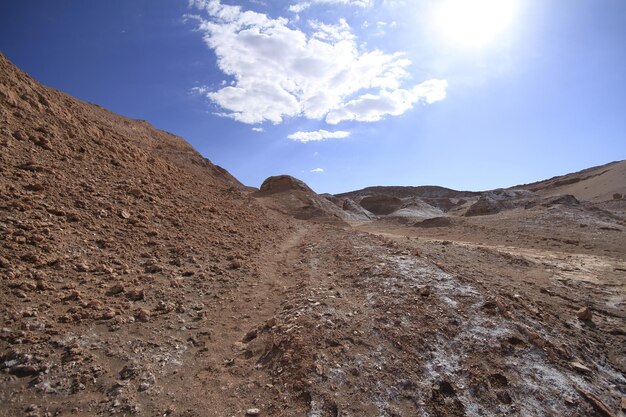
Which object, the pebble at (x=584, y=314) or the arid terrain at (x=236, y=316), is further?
the pebble at (x=584, y=314)

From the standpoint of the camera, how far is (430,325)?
18.8ft

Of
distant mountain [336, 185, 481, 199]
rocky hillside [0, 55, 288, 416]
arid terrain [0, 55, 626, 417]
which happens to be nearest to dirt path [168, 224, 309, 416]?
arid terrain [0, 55, 626, 417]

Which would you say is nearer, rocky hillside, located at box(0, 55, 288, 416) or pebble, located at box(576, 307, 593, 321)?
rocky hillside, located at box(0, 55, 288, 416)

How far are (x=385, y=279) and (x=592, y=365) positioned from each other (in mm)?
3643

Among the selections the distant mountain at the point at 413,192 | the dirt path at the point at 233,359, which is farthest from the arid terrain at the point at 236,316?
the distant mountain at the point at 413,192

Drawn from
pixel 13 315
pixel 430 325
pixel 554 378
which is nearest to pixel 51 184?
pixel 13 315

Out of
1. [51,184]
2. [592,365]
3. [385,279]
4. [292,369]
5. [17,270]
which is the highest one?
[51,184]

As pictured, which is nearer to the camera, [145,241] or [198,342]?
[198,342]

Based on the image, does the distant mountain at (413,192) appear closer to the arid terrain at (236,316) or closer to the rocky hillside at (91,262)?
the rocky hillside at (91,262)

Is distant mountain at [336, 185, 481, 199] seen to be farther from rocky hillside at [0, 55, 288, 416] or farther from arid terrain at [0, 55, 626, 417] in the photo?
arid terrain at [0, 55, 626, 417]

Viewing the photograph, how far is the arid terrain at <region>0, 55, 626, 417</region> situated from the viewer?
13.2ft

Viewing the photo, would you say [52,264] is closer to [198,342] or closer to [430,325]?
[198,342]

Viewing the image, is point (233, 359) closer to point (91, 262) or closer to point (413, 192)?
point (91, 262)

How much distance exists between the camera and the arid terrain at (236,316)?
403cm
